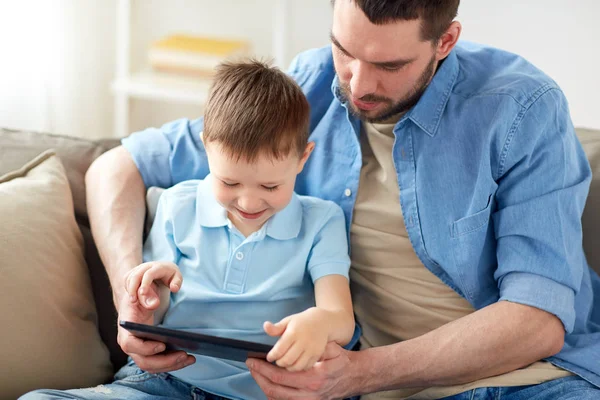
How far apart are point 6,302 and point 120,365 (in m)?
0.32

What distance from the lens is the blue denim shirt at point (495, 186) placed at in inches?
60.2

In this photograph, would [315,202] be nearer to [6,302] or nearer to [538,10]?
[6,302]

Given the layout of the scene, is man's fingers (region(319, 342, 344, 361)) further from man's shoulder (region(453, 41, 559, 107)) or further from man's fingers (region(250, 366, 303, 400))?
man's shoulder (region(453, 41, 559, 107))

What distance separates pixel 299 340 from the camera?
132 cm

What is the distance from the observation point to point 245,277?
154cm

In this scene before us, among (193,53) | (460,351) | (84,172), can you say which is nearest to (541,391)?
(460,351)

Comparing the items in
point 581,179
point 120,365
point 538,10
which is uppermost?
point 538,10

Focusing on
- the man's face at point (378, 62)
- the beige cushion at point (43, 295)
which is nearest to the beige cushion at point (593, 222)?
the man's face at point (378, 62)

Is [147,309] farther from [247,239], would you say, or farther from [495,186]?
[495,186]

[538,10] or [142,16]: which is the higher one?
[538,10]

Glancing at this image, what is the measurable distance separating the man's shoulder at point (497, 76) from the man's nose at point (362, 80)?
197 mm

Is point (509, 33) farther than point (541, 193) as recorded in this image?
Yes

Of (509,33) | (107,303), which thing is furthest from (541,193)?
(509,33)

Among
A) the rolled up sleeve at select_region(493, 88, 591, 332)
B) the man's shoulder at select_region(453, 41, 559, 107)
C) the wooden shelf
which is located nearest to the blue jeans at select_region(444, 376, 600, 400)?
the rolled up sleeve at select_region(493, 88, 591, 332)
